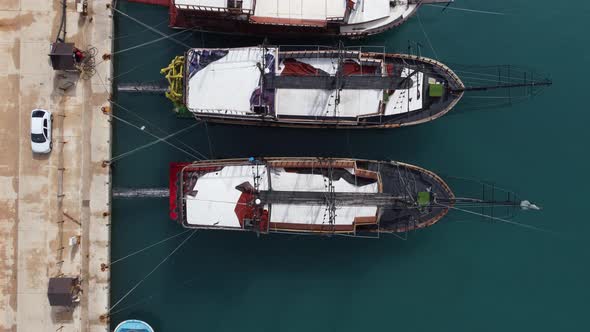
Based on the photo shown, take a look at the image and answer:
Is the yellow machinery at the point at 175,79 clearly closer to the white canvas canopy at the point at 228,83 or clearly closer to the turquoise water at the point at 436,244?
the white canvas canopy at the point at 228,83

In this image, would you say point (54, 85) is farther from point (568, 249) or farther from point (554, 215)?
point (568, 249)

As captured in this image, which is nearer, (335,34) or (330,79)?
(330,79)

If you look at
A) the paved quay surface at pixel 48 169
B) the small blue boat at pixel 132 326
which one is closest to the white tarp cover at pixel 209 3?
the paved quay surface at pixel 48 169

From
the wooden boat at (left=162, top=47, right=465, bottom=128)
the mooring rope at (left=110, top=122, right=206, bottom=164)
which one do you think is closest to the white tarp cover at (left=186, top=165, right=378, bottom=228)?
the wooden boat at (left=162, top=47, right=465, bottom=128)

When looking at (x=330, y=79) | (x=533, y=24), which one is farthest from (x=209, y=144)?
(x=533, y=24)

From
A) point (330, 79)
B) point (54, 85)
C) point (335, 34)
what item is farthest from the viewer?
point (54, 85)

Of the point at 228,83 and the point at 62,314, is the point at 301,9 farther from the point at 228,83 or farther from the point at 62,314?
the point at 62,314
